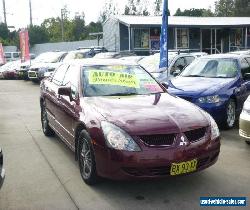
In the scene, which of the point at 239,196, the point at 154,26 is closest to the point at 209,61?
the point at 239,196

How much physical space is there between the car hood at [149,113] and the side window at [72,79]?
1.37ft

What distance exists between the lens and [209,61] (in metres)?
10.1

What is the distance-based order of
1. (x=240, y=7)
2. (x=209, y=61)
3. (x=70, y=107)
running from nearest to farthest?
(x=70, y=107), (x=209, y=61), (x=240, y=7)

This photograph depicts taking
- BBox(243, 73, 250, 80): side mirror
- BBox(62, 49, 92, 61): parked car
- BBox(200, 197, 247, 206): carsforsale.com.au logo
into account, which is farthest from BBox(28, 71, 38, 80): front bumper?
BBox(200, 197, 247, 206): carsforsale.com.au logo

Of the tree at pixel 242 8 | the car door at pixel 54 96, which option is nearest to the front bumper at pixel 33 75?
the car door at pixel 54 96

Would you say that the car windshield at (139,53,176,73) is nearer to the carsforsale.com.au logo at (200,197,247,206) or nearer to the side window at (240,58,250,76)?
the side window at (240,58,250,76)

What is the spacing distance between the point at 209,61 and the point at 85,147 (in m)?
5.49

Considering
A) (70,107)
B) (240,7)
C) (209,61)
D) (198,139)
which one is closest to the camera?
(198,139)

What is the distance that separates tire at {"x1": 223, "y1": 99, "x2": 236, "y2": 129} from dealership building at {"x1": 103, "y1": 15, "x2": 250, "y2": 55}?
19.1 m

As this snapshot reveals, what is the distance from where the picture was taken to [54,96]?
24.0 ft

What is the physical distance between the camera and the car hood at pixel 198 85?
8.66m

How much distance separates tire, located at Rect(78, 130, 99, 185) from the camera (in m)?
5.20

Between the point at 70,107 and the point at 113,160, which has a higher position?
the point at 70,107

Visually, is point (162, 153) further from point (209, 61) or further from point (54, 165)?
point (209, 61)
